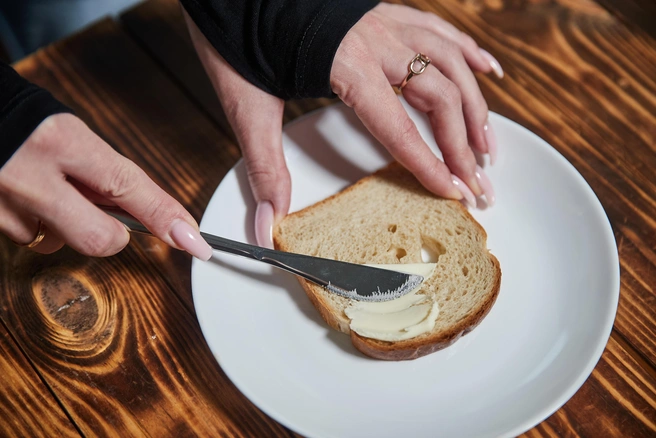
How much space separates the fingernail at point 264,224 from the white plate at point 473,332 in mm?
40

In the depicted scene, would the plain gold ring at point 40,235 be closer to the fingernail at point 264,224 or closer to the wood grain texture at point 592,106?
the fingernail at point 264,224

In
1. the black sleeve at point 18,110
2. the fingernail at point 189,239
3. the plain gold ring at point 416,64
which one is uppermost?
the black sleeve at point 18,110

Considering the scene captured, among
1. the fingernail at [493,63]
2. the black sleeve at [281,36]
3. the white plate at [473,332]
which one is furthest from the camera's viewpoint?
the fingernail at [493,63]

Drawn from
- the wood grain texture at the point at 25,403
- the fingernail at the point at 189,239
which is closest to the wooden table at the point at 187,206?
the wood grain texture at the point at 25,403

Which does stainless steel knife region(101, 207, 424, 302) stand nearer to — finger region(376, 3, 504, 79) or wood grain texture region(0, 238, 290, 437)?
wood grain texture region(0, 238, 290, 437)

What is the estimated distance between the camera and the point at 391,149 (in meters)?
1.17

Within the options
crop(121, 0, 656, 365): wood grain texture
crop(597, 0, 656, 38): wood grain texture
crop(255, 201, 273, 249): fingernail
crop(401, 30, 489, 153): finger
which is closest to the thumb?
crop(255, 201, 273, 249): fingernail

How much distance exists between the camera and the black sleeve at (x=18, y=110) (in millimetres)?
844

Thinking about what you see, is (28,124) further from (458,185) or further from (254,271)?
(458,185)

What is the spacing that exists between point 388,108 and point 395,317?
39 centimetres

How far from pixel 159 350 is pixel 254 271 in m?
0.23

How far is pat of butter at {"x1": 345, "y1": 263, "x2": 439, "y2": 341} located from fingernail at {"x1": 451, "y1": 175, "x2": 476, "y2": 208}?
227 millimetres

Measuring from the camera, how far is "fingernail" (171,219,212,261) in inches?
38.8

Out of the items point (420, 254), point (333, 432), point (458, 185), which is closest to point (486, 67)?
point (458, 185)
